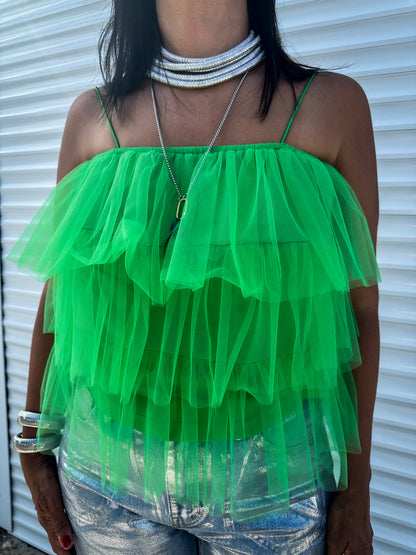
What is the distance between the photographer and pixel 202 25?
3.47 feet

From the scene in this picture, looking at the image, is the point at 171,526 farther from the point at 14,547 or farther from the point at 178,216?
the point at 14,547

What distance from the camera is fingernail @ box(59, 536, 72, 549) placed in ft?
3.97

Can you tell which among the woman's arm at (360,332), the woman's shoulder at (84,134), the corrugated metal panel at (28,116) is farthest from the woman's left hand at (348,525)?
the corrugated metal panel at (28,116)

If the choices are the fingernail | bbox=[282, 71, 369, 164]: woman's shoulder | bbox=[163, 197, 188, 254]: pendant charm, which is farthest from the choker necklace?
the fingernail

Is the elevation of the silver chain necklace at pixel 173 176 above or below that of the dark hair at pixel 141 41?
below

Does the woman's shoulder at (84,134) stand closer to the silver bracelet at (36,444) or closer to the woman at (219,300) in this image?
the woman at (219,300)

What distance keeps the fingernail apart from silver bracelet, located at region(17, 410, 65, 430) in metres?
0.25

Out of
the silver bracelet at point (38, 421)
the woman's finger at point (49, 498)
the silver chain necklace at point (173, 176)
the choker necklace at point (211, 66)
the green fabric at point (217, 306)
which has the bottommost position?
the woman's finger at point (49, 498)

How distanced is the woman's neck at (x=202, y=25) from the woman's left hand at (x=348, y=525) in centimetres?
97

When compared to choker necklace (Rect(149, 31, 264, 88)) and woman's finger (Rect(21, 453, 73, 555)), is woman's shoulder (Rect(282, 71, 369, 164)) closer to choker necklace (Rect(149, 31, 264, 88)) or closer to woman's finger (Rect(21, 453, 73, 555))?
choker necklace (Rect(149, 31, 264, 88))

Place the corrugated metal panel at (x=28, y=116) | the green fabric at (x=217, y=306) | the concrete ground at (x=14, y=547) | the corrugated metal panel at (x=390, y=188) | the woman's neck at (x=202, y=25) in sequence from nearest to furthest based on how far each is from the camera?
the green fabric at (x=217, y=306) < the woman's neck at (x=202, y=25) < the corrugated metal panel at (x=390, y=188) < the corrugated metal panel at (x=28, y=116) < the concrete ground at (x=14, y=547)

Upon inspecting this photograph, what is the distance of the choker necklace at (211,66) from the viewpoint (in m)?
1.06

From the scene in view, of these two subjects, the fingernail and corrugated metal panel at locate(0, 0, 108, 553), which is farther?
corrugated metal panel at locate(0, 0, 108, 553)

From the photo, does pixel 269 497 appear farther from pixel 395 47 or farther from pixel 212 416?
pixel 395 47
